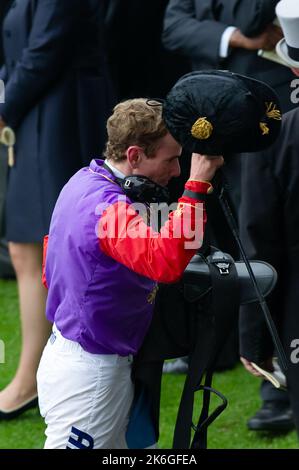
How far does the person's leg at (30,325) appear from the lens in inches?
194

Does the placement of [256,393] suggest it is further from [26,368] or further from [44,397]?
[44,397]

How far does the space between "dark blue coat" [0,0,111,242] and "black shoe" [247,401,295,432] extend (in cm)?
114

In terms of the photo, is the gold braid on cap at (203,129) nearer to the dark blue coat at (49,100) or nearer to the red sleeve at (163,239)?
the red sleeve at (163,239)

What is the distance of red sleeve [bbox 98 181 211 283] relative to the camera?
2967mm

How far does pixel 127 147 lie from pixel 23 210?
5.74ft

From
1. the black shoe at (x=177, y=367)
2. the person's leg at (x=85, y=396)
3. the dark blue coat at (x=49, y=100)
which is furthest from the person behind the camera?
the black shoe at (x=177, y=367)

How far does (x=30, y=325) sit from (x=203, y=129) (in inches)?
86.8

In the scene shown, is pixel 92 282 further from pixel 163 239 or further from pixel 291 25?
pixel 291 25

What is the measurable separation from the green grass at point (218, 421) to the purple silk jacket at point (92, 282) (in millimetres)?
1431

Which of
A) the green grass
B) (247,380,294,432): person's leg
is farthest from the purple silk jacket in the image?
(247,380,294,432): person's leg

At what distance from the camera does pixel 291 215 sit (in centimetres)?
357

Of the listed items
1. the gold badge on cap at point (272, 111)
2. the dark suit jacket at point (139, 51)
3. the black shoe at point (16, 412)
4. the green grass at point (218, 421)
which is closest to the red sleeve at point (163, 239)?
the gold badge on cap at point (272, 111)

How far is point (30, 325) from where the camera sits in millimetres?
4941

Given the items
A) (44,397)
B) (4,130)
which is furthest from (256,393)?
(44,397)
